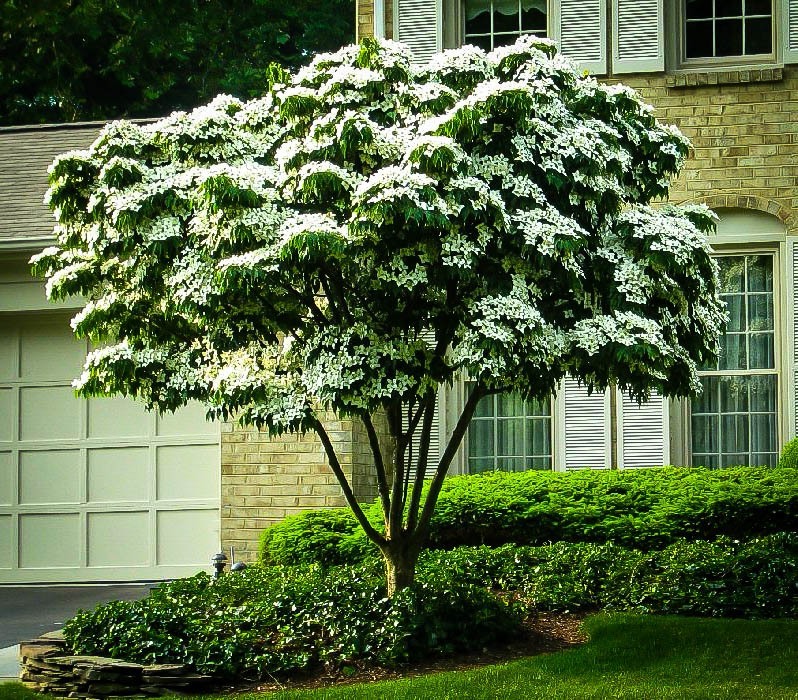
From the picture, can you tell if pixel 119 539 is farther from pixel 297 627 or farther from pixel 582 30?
pixel 582 30

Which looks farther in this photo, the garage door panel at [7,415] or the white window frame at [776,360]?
the garage door panel at [7,415]

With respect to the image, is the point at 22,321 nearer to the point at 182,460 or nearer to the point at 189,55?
A: the point at 182,460

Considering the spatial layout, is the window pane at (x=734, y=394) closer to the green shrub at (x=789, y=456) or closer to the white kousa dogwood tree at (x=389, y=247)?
the green shrub at (x=789, y=456)

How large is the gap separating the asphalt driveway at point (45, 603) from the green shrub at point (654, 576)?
305 centimetres

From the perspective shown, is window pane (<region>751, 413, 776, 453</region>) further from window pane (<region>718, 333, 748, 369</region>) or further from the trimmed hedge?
the trimmed hedge

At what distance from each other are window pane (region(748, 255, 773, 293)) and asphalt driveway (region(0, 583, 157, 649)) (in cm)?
643

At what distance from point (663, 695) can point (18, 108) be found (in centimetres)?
1894

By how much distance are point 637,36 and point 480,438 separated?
421 cm

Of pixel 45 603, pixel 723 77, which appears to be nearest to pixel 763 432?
pixel 723 77

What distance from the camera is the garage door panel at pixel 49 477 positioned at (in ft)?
41.2

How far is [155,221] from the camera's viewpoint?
24.7 feet

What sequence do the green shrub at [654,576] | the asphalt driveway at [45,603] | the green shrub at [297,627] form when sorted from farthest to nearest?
the asphalt driveway at [45,603] < the green shrub at [654,576] < the green shrub at [297,627]

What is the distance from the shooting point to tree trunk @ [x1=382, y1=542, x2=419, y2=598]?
8219 mm

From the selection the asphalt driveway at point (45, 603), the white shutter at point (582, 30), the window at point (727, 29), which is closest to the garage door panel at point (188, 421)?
the asphalt driveway at point (45, 603)
